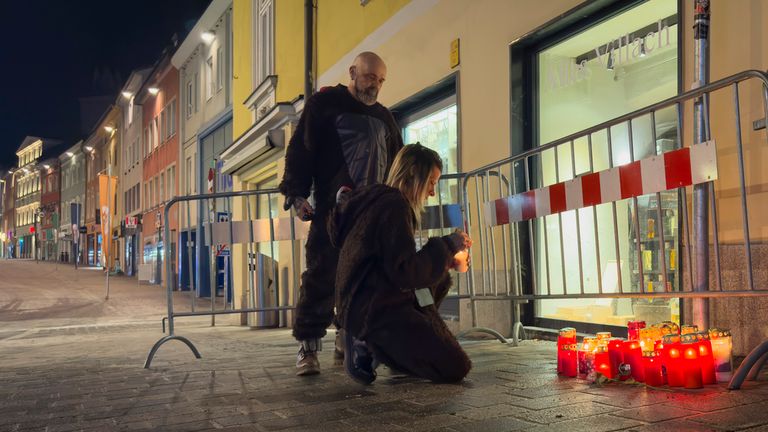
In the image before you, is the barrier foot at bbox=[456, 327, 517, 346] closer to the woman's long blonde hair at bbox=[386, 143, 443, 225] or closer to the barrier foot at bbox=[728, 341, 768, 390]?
the woman's long blonde hair at bbox=[386, 143, 443, 225]

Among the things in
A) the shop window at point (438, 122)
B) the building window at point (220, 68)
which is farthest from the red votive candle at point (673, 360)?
the building window at point (220, 68)

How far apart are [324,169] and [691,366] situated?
2.47 metres

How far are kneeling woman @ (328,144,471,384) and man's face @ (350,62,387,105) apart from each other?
902mm

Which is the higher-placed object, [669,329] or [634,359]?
[669,329]

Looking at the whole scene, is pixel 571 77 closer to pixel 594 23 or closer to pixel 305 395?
pixel 594 23

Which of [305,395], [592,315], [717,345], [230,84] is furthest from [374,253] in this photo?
[230,84]

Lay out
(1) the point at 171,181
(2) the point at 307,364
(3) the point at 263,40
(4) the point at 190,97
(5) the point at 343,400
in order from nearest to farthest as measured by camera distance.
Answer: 1. (5) the point at 343,400
2. (2) the point at 307,364
3. (3) the point at 263,40
4. (4) the point at 190,97
5. (1) the point at 171,181

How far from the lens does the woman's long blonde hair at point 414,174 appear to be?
153 inches

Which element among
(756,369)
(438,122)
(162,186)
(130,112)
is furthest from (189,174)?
(756,369)

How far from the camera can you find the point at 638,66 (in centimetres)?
561

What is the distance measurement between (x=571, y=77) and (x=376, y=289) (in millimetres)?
3607

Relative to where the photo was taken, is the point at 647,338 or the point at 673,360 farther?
the point at 647,338

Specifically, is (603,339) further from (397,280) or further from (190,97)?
(190,97)

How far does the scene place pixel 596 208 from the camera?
4832 mm
